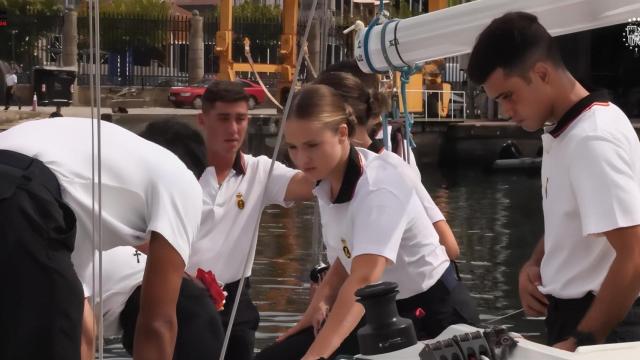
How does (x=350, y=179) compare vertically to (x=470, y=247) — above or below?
above

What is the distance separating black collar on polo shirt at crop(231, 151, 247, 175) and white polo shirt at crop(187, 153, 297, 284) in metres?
0.03

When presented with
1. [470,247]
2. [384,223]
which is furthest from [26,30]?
[384,223]

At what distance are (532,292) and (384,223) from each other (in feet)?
1.41

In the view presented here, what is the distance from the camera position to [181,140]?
402 centimetres

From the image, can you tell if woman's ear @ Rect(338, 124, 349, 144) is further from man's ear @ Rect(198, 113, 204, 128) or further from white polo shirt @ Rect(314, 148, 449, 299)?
man's ear @ Rect(198, 113, 204, 128)

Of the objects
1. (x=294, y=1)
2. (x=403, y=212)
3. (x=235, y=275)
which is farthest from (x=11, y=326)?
(x=294, y=1)

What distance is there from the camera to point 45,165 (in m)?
2.62

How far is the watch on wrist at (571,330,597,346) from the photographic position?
103 inches

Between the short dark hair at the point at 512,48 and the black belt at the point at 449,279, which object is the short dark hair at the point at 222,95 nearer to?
the black belt at the point at 449,279

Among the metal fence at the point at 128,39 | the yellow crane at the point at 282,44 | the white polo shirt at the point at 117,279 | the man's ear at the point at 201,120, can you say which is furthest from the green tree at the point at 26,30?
the white polo shirt at the point at 117,279

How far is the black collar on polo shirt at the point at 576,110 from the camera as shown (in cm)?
276

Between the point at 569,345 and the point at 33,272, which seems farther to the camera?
the point at 569,345

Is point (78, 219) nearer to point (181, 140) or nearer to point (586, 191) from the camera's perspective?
point (586, 191)

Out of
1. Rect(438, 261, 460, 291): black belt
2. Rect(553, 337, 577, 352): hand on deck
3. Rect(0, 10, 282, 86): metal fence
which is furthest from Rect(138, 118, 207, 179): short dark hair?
Rect(0, 10, 282, 86): metal fence
